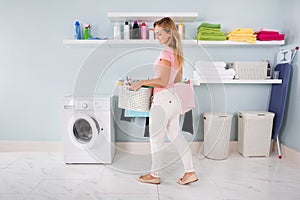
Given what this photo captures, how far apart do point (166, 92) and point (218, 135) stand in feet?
3.60

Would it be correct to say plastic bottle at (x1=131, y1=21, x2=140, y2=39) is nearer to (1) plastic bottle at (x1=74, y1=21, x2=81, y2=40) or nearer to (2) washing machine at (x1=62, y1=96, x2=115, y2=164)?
(1) plastic bottle at (x1=74, y1=21, x2=81, y2=40)

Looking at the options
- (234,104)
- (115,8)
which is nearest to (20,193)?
(115,8)

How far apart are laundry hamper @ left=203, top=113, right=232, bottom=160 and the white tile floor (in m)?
0.10

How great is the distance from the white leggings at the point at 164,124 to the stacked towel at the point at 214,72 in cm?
90

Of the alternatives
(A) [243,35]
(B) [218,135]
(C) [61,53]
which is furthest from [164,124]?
(C) [61,53]

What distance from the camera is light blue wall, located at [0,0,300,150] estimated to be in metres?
2.66

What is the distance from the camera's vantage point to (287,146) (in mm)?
2555

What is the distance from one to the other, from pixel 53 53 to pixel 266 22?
2.40 m

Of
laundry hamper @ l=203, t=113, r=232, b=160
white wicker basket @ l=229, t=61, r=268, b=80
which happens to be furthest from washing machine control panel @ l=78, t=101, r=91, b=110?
white wicker basket @ l=229, t=61, r=268, b=80

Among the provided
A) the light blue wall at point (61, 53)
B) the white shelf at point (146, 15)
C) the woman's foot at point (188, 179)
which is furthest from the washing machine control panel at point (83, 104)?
the woman's foot at point (188, 179)

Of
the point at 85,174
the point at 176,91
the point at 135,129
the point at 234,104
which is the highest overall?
the point at 176,91

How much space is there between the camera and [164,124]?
1756 millimetres

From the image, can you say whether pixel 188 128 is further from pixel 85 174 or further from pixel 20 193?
pixel 20 193

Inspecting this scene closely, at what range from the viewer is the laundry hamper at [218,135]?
2480mm
